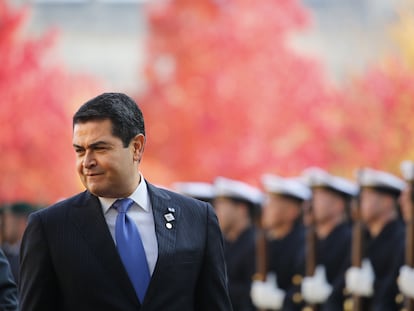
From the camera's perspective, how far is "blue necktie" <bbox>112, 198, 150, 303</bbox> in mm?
5082

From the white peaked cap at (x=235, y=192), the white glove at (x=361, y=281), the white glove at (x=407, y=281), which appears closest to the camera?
the white glove at (x=407, y=281)

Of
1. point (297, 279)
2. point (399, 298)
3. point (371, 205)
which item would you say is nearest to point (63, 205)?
point (399, 298)

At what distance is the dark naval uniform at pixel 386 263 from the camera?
33.3ft

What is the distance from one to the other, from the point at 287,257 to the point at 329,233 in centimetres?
74

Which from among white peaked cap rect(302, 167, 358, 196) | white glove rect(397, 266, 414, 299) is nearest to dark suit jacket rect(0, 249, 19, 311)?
white glove rect(397, 266, 414, 299)

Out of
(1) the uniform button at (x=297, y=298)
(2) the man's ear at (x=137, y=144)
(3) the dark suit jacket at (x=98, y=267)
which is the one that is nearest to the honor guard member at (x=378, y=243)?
(1) the uniform button at (x=297, y=298)

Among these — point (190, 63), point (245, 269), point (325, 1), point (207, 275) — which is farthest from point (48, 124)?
point (207, 275)

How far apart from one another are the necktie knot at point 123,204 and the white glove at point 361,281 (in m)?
5.37

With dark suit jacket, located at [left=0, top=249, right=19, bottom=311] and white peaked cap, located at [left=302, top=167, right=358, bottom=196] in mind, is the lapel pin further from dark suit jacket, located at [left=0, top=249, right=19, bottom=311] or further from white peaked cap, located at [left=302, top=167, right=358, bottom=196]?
white peaked cap, located at [left=302, top=167, right=358, bottom=196]

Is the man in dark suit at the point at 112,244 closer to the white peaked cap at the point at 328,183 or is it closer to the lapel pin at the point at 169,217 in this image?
the lapel pin at the point at 169,217

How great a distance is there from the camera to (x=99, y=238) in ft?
16.7

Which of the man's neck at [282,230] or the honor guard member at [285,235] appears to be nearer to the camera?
the honor guard member at [285,235]

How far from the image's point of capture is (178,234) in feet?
17.1

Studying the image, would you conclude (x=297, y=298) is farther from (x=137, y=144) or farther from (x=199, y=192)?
(x=137, y=144)
